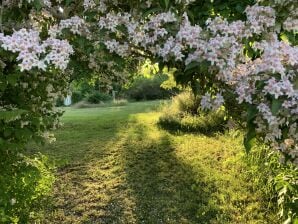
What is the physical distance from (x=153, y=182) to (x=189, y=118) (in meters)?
3.84

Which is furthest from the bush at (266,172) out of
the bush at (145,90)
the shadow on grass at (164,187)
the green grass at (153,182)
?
the bush at (145,90)

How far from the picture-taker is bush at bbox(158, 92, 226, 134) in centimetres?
953

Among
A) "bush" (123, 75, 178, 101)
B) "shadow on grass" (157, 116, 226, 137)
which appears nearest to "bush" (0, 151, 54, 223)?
"shadow on grass" (157, 116, 226, 137)

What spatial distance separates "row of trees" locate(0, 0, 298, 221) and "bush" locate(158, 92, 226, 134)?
610cm

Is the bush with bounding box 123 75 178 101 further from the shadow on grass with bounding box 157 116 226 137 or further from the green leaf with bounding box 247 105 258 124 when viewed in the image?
the green leaf with bounding box 247 105 258 124

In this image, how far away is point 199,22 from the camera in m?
3.12

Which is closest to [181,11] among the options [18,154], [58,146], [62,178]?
[18,154]

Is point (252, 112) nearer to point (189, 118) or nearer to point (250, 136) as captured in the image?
point (250, 136)

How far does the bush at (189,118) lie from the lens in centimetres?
953

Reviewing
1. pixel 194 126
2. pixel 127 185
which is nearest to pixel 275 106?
pixel 127 185

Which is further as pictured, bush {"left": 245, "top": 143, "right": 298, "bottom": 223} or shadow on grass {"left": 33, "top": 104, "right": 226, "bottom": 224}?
shadow on grass {"left": 33, "top": 104, "right": 226, "bottom": 224}

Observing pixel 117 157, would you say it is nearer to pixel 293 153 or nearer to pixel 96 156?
pixel 96 156

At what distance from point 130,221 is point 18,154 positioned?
5.85ft

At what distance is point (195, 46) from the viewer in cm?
252
